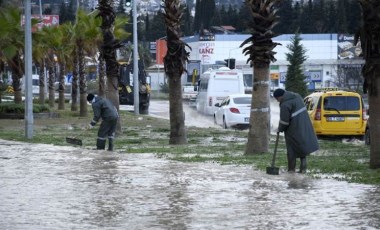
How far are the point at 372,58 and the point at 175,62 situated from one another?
9.46 m

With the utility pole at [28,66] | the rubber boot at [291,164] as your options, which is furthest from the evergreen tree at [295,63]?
the rubber boot at [291,164]

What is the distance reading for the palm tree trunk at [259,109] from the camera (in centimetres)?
2092

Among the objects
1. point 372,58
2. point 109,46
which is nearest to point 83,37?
point 109,46

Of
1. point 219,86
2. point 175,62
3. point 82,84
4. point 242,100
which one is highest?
point 175,62

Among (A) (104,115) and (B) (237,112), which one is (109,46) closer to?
(A) (104,115)

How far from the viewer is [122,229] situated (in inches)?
430

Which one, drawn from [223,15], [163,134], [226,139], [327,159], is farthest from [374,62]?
[223,15]

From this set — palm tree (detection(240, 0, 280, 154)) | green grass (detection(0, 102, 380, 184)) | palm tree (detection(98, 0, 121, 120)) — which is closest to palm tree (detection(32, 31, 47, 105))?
green grass (detection(0, 102, 380, 184))

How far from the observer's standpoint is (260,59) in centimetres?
2084

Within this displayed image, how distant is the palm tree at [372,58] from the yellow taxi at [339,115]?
1261 centimetres

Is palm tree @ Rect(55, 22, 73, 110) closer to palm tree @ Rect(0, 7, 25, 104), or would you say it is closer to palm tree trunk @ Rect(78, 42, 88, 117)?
palm tree trunk @ Rect(78, 42, 88, 117)

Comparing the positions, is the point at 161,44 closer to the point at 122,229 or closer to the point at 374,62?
the point at 374,62

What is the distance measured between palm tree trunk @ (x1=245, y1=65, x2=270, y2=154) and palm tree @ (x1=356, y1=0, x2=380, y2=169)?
3.94 meters

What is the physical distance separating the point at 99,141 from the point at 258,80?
4805 millimetres
